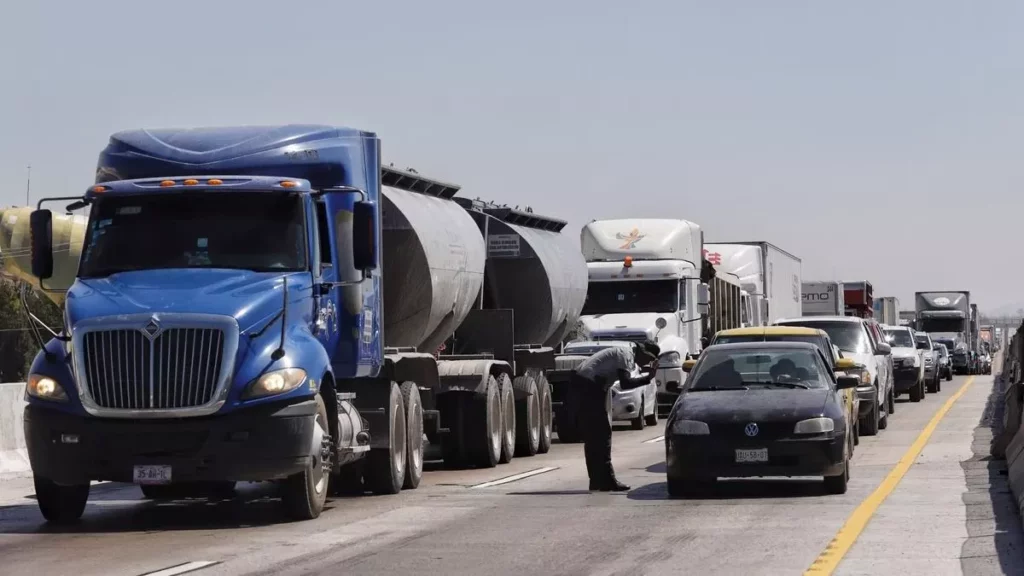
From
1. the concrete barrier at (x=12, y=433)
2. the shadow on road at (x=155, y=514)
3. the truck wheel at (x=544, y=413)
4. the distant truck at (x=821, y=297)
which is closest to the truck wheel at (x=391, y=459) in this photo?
the shadow on road at (x=155, y=514)

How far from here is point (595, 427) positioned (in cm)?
1803

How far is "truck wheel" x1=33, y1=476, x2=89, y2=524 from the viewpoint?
50.2 ft

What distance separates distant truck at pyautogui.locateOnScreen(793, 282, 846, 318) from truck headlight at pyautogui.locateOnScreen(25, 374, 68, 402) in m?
43.7

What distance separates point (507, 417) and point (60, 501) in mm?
9249

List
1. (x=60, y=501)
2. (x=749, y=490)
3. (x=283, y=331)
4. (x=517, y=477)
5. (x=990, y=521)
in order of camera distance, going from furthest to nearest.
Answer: (x=517, y=477) < (x=749, y=490) < (x=60, y=501) < (x=283, y=331) < (x=990, y=521)

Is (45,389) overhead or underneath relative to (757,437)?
overhead

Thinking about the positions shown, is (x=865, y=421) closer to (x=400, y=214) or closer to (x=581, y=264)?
(x=581, y=264)

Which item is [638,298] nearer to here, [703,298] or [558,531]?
[703,298]

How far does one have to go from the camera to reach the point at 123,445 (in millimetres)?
14445

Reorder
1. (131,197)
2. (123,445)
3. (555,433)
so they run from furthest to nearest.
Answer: (555,433)
(131,197)
(123,445)

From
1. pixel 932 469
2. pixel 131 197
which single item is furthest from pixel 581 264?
pixel 131 197

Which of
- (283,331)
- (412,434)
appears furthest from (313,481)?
(412,434)

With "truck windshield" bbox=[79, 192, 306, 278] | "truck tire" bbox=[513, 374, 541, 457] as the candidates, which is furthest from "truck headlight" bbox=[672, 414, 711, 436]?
"truck tire" bbox=[513, 374, 541, 457]

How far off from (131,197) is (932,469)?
1027cm
